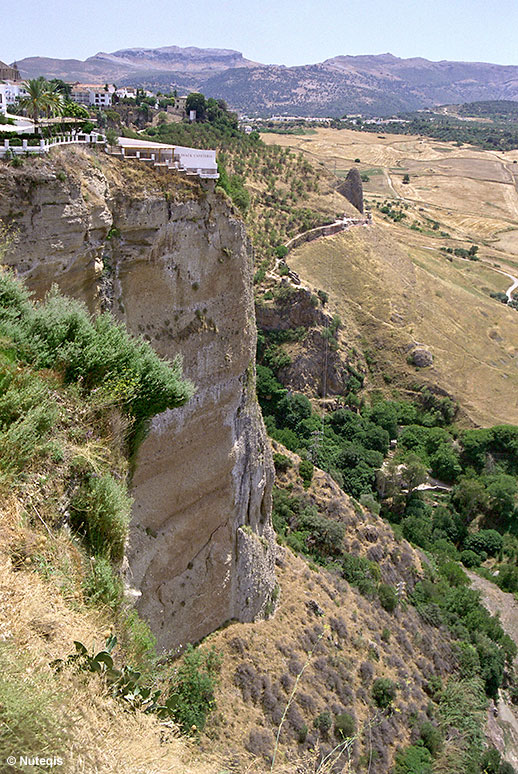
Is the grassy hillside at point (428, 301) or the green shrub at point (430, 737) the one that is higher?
the grassy hillside at point (428, 301)

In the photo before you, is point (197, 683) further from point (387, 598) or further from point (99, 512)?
point (387, 598)

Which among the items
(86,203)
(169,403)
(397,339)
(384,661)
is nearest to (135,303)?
Result: (86,203)

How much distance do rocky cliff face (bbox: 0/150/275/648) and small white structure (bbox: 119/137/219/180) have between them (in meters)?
0.49

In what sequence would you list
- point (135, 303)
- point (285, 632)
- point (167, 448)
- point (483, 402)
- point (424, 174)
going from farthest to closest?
point (424, 174) < point (483, 402) < point (285, 632) < point (167, 448) < point (135, 303)

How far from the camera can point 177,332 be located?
16781mm

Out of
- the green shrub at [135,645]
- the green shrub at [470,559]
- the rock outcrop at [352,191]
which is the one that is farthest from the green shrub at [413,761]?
the rock outcrop at [352,191]

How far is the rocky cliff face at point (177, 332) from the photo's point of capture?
13.4m

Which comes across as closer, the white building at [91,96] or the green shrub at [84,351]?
the green shrub at [84,351]

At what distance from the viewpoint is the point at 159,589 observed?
17.2 m

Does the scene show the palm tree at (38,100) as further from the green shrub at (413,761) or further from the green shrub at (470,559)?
the green shrub at (470,559)

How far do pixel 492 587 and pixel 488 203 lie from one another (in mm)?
99007

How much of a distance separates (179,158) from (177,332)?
507cm

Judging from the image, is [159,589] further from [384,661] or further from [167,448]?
[384,661]

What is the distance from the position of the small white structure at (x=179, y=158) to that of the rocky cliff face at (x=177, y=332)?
487mm
